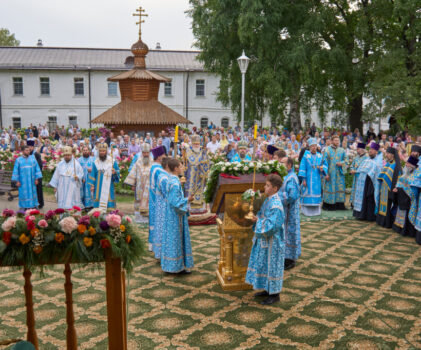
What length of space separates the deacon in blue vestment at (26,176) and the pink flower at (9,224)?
725 cm

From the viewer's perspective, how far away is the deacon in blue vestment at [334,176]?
1143cm

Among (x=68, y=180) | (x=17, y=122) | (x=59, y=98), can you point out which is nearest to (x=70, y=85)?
(x=59, y=98)

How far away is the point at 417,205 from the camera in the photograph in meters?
8.38

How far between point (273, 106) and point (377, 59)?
5.81 m

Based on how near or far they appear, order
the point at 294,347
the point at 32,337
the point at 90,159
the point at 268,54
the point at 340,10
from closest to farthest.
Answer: the point at 32,337, the point at 294,347, the point at 90,159, the point at 268,54, the point at 340,10

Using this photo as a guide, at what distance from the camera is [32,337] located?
348 cm

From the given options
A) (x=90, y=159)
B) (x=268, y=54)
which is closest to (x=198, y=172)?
(x=90, y=159)

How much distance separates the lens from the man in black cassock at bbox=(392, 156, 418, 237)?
8.36 metres

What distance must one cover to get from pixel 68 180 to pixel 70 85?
30228 millimetres

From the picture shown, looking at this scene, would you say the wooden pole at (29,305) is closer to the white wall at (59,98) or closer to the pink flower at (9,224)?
the pink flower at (9,224)

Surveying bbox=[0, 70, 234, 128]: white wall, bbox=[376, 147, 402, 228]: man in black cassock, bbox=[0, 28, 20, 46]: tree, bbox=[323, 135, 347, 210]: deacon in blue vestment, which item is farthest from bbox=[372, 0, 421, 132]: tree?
bbox=[0, 28, 20, 46]: tree

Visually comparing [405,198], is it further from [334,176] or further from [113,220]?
[113,220]

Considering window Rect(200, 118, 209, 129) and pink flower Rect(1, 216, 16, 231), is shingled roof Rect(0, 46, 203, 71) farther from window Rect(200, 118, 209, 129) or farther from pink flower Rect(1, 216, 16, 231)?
pink flower Rect(1, 216, 16, 231)

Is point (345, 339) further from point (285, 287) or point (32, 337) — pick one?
point (32, 337)
